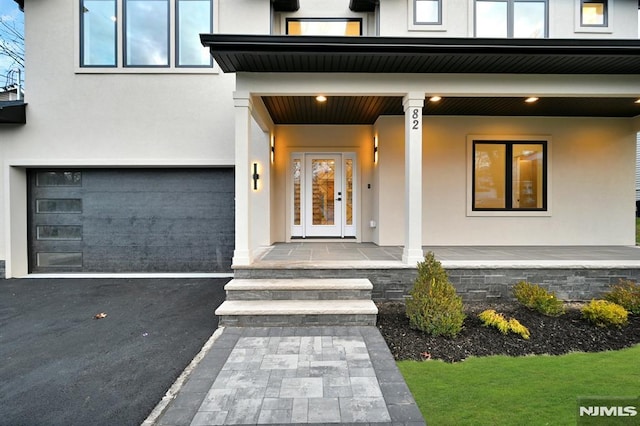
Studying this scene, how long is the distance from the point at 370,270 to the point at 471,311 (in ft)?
4.94

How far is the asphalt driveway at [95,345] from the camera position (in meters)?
2.42

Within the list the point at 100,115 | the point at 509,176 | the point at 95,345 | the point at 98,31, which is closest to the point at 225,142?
the point at 100,115

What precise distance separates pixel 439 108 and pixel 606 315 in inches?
169

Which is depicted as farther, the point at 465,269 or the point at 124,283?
the point at 124,283

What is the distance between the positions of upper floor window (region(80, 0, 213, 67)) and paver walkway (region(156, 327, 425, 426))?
5.78 metres

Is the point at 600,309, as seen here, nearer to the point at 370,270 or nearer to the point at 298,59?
the point at 370,270

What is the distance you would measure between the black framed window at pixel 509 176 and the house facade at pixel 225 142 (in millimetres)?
31

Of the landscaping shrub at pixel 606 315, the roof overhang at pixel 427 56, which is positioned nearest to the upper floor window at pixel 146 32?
the roof overhang at pixel 427 56

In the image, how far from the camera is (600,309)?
3830 mm

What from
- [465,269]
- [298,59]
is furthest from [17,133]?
[465,269]

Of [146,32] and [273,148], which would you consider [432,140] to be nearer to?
[273,148]

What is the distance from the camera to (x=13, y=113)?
6.04 meters

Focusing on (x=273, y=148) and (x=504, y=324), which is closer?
(x=504, y=324)

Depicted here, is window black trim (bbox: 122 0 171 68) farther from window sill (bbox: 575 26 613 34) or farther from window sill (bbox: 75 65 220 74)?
window sill (bbox: 575 26 613 34)
